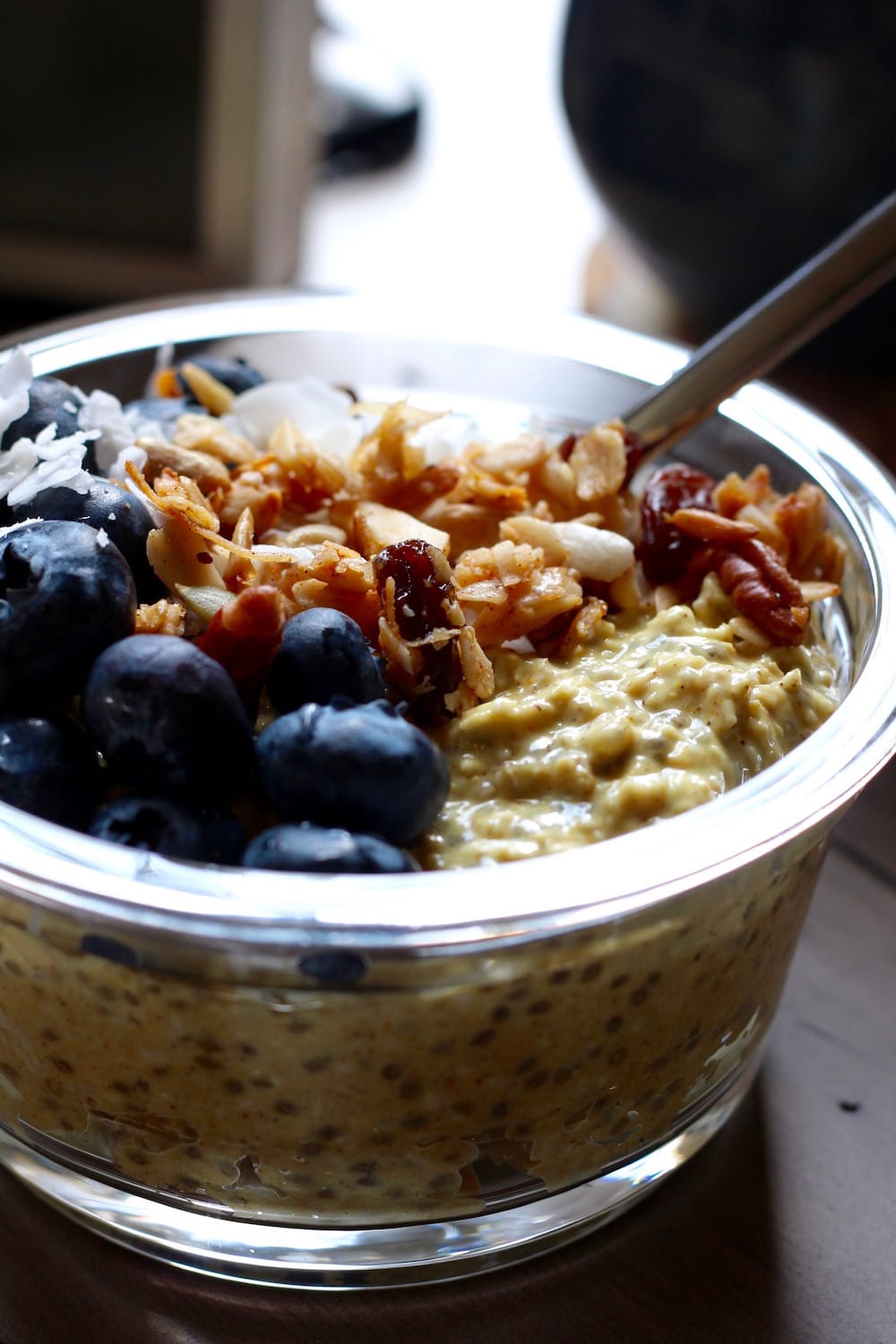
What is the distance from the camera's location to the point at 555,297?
1744mm

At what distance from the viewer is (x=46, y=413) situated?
2.72ft

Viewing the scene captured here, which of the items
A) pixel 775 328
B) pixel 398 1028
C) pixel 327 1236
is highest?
pixel 775 328

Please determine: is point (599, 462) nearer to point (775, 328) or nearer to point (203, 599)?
point (775, 328)

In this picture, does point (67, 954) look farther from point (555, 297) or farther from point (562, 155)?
point (562, 155)

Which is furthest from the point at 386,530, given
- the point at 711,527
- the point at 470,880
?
the point at 470,880

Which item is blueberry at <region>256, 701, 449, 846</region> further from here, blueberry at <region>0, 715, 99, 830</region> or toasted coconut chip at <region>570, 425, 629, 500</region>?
toasted coconut chip at <region>570, 425, 629, 500</region>

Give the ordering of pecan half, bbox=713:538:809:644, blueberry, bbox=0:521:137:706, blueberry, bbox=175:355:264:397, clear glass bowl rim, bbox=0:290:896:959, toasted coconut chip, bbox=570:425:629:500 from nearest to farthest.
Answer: clear glass bowl rim, bbox=0:290:896:959, blueberry, bbox=0:521:137:706, pecan half, bbox=713:538:809:644, toasted coconut chip, bbox=570:425:629:500, blueberry, bbox=175:355:264:397

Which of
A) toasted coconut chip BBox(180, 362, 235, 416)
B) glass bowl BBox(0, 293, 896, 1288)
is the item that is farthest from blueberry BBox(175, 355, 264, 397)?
glass bowl BBox(0, 293, 896, 1288)

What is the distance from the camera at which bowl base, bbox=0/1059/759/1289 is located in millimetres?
667

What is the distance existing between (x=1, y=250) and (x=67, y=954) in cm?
119

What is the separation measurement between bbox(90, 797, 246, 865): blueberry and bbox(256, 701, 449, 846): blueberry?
1.1 inches

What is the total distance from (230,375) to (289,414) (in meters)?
0.08

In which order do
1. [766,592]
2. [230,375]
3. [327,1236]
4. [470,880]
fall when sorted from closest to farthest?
[470,880] → [327,1236] → [766,592] → [230,375]

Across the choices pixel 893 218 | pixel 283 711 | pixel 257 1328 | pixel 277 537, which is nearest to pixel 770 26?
pixel 893 218
